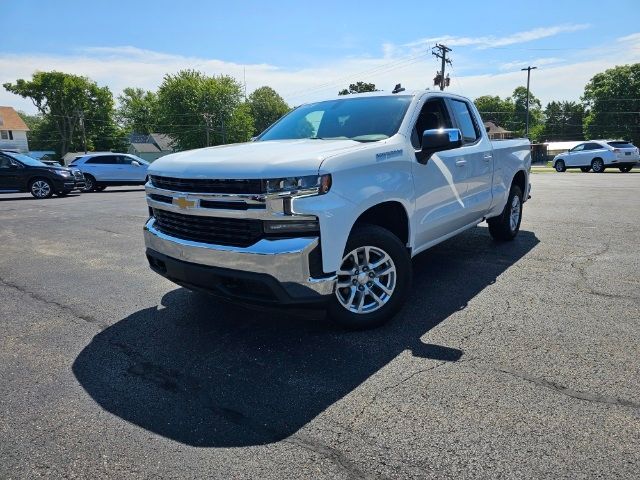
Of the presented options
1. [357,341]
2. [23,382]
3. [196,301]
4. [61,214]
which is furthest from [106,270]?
[61,214]

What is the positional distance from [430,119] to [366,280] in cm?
203

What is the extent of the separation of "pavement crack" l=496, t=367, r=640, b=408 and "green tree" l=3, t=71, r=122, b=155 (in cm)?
8285

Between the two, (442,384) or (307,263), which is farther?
(307,263)

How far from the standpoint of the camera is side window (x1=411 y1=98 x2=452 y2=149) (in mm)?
4281

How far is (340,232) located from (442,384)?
1.18m

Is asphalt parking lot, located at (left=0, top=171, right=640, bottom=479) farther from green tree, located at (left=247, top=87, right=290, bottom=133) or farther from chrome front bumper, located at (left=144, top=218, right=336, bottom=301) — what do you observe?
green tree, located at (left=247, top=87, right=290, bottom=133)

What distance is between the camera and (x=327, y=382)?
9.55 feet

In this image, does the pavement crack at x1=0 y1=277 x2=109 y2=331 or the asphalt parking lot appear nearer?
the asphalt parking lot

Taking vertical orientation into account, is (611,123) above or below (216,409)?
above

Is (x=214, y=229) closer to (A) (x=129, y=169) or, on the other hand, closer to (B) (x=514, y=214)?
(B) (x=514, y=214)

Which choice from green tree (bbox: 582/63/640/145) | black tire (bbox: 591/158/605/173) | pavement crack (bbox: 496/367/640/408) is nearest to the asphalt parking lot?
pavement crack (bbox: 496/367/640/408)

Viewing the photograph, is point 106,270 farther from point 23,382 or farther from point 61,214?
point 61,214

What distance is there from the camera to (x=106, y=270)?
5.76 meters

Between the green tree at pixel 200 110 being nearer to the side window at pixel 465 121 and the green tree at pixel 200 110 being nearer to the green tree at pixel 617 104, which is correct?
the green tree at pixel 617 104
